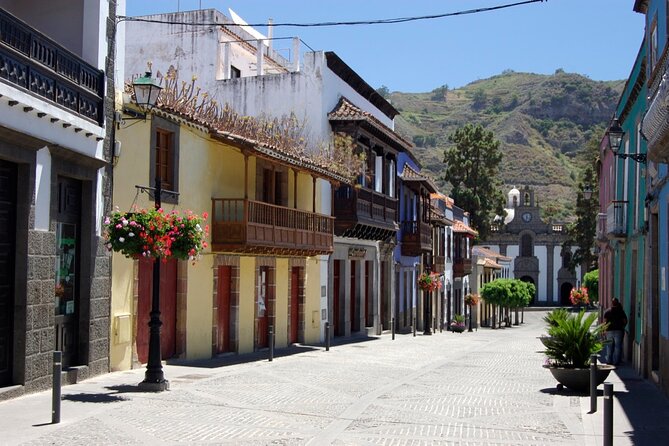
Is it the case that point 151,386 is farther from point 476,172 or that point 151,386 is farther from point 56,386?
point 476,172

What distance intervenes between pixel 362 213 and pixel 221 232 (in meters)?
9.50

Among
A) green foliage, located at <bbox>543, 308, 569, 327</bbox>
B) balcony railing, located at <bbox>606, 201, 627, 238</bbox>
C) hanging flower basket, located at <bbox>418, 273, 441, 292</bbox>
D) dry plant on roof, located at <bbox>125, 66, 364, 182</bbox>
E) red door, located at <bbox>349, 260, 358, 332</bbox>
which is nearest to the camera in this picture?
green foliage, located at <bbox>543, 308, 569, 327</bbox>

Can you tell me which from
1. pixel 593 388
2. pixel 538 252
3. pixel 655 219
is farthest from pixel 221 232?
pixel 538 252

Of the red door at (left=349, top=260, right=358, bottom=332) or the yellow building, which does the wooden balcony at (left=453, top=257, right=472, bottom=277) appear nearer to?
the red door at (left=349, top=260, right=358, bottom=332)

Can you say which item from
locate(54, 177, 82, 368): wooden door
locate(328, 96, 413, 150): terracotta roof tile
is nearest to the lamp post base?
locate(54, 177, 82, 368): wooden door

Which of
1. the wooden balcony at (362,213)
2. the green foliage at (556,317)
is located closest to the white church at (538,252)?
the wooden balcony at (362,213)

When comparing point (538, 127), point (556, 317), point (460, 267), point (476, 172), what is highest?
point (538, 127)

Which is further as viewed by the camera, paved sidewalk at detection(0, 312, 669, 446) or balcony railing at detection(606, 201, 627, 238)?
balcony railing at detection(606, 201, 627, 238)

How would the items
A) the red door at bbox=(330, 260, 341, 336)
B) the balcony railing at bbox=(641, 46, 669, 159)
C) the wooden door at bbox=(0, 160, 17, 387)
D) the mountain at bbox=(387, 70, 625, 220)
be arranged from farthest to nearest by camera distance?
the mountain at bbox=(387, 70, 625, 220) → the red door at bbox=(330, 260, 341, 336) → the wooden door at bbox=(0, 160, 17, 387) → the balcony railing at bbox=(641, 46, 669, 159)

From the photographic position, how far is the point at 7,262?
11969 mm

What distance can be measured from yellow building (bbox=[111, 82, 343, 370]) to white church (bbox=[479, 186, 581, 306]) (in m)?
65.4

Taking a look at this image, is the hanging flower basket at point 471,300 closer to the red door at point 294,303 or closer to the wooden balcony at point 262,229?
the red door at point 294,303

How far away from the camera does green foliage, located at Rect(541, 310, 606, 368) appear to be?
14172mm

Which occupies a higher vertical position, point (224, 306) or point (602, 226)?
point (602, 226)
